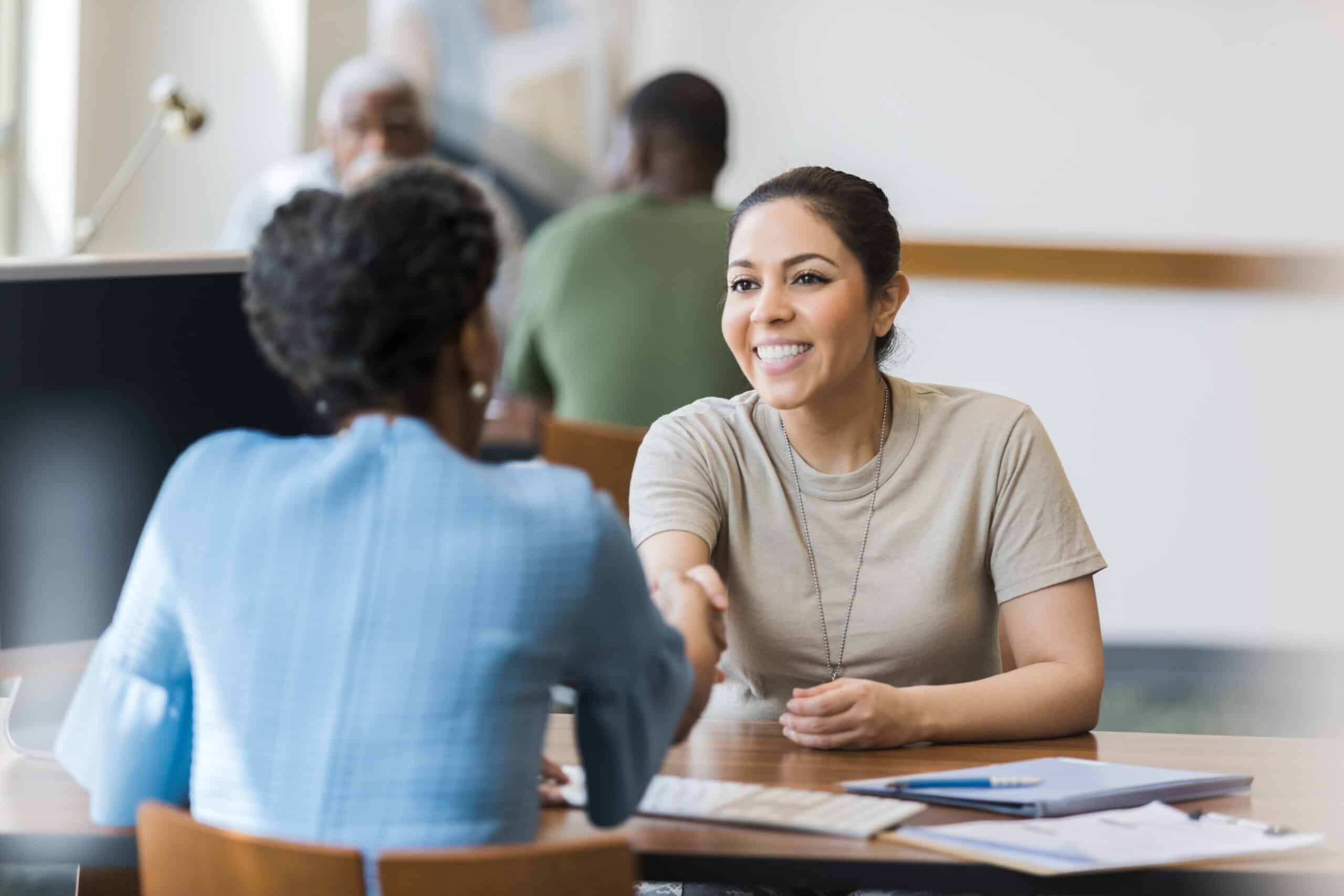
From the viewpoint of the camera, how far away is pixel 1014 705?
1.59 m

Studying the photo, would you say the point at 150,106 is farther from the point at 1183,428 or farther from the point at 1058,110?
the point at 1183,428

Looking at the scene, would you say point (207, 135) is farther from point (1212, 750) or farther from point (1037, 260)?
point (1212, 750)

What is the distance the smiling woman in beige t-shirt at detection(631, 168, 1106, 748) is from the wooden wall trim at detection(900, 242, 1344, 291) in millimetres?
2840

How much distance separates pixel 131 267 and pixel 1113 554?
145 inches

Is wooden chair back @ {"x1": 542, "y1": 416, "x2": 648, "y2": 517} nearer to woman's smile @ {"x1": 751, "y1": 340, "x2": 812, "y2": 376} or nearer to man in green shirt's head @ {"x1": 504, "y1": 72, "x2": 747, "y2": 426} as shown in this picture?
man in green shirt's head @ {"x1": 504, "y1": 72, "x2": 747, "y2": 426}

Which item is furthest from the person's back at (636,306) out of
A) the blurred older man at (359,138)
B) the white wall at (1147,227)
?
the white wall at (1147,227)

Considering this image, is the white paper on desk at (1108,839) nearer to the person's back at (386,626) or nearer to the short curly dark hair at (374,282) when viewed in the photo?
the person's back at (386,626)

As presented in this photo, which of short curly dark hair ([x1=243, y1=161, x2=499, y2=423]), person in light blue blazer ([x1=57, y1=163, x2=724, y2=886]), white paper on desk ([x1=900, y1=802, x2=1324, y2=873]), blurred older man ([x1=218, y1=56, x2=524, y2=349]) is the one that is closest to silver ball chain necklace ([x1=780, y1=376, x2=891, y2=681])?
white paper on desk ([x1=900, y1=802, x2=1324, y2=873])

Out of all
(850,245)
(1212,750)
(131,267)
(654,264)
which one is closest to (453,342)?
(131,267)

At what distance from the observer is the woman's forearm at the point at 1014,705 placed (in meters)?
1.56

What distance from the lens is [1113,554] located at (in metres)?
4.75

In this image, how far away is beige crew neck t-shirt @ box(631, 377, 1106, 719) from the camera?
1736 mm

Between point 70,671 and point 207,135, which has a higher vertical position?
point 207,135

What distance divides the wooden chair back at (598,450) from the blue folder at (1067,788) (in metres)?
1.25
